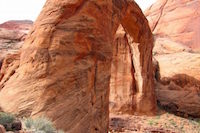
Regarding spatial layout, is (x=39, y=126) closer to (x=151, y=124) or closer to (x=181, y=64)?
(x=151, y=124)

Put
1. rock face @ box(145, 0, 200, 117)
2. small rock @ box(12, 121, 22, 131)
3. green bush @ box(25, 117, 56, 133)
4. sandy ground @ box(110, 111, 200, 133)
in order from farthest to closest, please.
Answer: rock face @ box(145, 0, 200, 117) < sandy ground @ box(110, 111, 200, 133) < green bush @ box(25, 117, 56, 133) < small rock @ box(12, 121, 22, 131)

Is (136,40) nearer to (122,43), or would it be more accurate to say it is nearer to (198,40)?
(122,43)

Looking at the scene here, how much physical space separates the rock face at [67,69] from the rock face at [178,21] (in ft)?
50.3

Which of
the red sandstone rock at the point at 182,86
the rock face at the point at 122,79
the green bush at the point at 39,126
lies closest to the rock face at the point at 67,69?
the green bush at the point at 39,126

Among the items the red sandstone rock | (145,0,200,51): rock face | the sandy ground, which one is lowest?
the sandy ground

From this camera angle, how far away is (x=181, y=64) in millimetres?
16719

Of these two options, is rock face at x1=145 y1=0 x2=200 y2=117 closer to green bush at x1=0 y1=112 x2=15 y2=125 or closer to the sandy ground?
the sandy ground

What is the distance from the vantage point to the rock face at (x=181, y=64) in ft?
50.8

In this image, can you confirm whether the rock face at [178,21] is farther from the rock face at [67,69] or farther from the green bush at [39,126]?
the green bush at [39,126]

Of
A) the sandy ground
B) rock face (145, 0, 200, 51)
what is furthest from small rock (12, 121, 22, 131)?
rock face (145, 0, 200, 51)

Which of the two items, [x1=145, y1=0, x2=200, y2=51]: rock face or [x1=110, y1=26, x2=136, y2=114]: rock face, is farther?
[x1=145, y1=0, x2=200, y2=51]: rock face

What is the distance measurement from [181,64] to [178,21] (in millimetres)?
10040

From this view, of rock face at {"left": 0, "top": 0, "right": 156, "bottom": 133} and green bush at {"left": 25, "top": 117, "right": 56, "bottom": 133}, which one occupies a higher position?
rock face at {"left": 0, "top": 0, "right": 156, "bottom": 133}

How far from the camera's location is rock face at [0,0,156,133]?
21.8 feet
